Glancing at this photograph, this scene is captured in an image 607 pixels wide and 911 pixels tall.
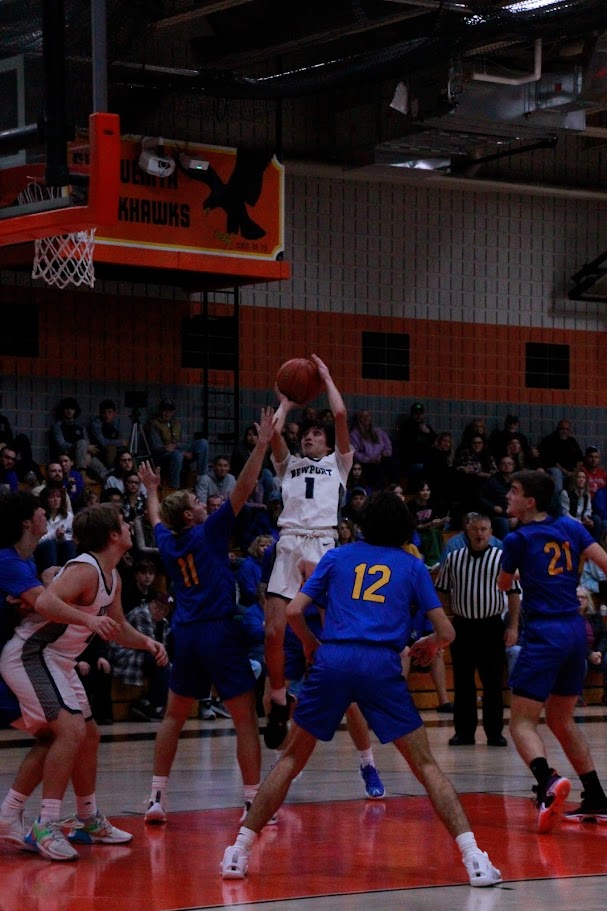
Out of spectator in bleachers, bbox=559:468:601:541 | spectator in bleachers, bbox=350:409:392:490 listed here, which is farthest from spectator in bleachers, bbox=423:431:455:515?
spectator in bleachers, bbox=559:468:601:541

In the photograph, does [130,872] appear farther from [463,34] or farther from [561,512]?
[561,512]

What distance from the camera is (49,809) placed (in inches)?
274

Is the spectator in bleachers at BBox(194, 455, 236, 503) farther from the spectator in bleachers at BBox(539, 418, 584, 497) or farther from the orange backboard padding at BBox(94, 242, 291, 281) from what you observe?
the spectator in bleachers at BBox(539, 418, 584, 497)

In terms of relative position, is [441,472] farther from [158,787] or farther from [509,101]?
[158,787]

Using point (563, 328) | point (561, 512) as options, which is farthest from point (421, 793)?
point (563, 328)

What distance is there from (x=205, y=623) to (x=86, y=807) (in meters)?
1.11

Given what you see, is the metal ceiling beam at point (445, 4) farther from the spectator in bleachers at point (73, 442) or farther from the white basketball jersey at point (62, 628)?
the white basketball jersey at point (62, 628)

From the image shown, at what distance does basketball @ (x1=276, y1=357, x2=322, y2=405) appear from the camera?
29.1ft

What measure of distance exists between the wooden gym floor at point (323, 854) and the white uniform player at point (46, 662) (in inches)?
28.8

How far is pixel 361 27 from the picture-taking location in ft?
52.9

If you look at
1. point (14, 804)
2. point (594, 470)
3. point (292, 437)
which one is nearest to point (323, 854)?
point (14, 804)

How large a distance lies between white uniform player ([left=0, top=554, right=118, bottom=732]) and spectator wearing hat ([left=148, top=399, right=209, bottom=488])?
1046cm

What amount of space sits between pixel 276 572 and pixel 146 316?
35.6 feet

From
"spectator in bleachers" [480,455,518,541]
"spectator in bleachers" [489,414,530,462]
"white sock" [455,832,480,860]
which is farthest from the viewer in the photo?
"spectator in bleachers" [489,414,530,462]
